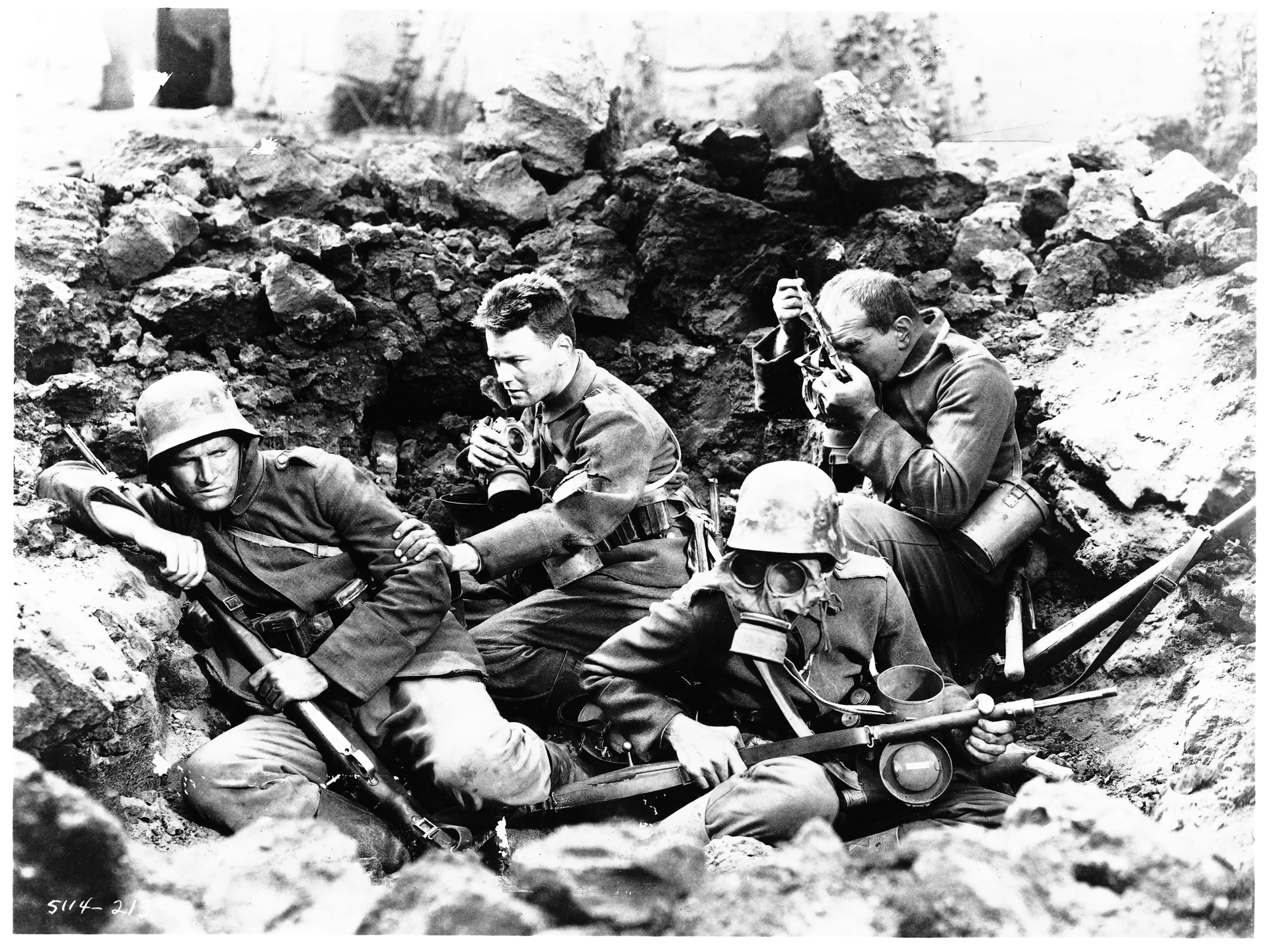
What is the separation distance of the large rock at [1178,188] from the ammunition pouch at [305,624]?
3.96m

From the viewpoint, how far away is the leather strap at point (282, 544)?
4980 millimetres

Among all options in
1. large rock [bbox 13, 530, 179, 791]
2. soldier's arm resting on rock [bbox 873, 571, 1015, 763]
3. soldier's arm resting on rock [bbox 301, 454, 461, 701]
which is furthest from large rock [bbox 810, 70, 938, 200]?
large rock [bbox 13, 530, 179, 791]

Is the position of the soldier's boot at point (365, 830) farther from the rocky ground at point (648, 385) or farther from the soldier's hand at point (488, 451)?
the soldier's hand at point (488, 451)

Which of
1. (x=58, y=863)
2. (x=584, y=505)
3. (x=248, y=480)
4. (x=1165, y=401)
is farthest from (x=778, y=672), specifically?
(x=58, y=863)

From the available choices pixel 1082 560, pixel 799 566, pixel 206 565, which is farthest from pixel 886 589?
pixel 206 565

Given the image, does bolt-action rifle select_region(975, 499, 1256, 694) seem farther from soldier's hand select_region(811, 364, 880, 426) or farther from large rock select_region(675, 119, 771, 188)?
A: large rock select_region(675, 119, 771, 188)

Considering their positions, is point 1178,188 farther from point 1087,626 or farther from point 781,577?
point 781,577

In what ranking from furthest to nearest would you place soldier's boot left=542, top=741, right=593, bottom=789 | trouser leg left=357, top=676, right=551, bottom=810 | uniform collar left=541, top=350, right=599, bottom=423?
uniform collar left=541, top=350, right=599, bottom=423 → soldier's boot left=542, top=741, right=593, bottom=789 → trouser leg left=357, top=676, right=551, bottom=810

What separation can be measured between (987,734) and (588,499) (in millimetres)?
1620

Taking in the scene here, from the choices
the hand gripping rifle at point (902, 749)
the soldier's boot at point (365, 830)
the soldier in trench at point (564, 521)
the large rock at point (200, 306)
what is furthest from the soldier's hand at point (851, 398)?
the large rock at point (200, 306)

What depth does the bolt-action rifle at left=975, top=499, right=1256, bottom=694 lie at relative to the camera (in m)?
5.09

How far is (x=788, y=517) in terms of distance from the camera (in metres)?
4.55

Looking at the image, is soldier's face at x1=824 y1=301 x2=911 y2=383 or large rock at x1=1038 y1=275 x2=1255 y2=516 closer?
large rock at x1=1038 y1=275 x2=1255 y2=516

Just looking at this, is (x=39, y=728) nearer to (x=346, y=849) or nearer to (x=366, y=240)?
(x=346, y=849)
